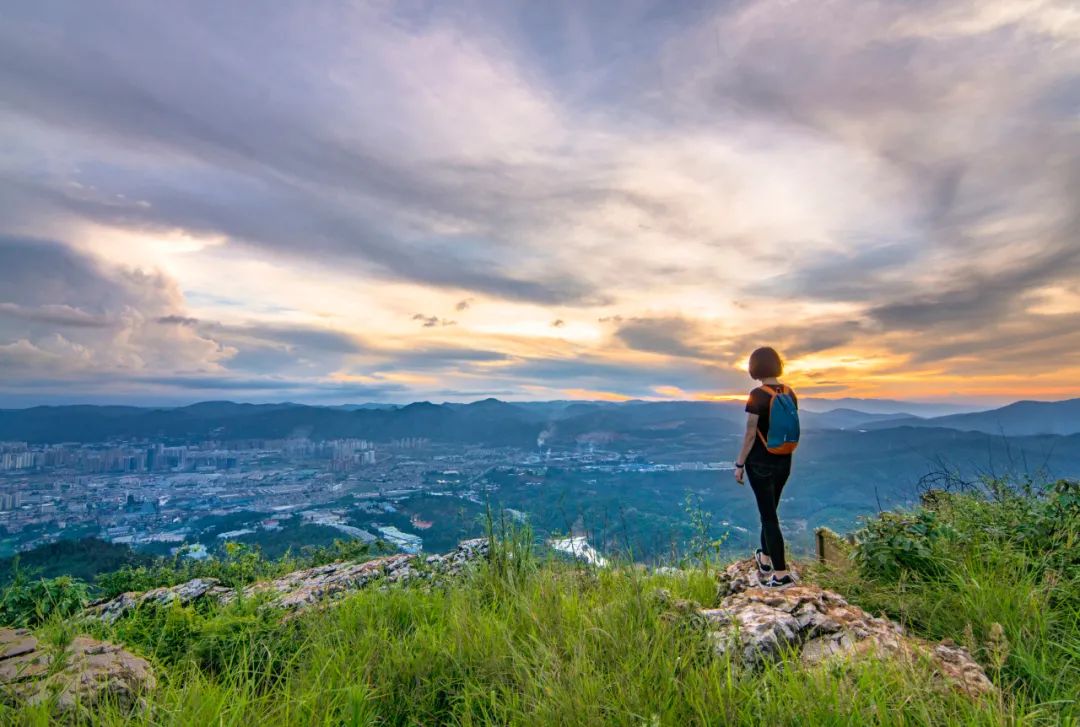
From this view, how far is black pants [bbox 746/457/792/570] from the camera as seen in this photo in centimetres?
508

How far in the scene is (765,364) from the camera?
215 inches

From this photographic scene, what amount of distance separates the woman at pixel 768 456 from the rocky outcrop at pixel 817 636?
3.41ft

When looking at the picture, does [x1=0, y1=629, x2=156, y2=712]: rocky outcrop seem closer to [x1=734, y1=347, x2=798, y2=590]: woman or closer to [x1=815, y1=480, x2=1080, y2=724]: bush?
[x1=815, y1=480, x2=1080, y2=724]: bush

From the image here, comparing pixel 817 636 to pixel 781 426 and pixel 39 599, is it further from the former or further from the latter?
pixel 39 599

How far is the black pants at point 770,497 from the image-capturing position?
508 cm

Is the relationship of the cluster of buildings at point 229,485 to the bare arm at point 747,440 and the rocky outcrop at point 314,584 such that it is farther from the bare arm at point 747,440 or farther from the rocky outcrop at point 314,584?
the bare arm at point 747,440

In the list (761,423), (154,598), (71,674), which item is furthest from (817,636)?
(154,598)

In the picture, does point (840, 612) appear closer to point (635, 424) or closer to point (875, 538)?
point (875, 538)

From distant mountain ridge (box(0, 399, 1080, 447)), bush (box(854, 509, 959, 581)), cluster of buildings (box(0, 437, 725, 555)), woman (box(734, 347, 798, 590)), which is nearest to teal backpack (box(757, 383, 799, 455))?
woman (box(734, 347, 798, 590))

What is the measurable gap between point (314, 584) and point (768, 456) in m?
5.77

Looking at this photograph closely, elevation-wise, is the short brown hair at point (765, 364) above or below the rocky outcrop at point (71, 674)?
above

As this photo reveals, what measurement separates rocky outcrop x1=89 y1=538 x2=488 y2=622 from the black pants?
338 cm

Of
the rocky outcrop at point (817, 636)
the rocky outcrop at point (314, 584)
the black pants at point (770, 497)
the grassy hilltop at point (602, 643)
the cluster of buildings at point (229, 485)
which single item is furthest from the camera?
the cluster of buildings at point (229, 485)

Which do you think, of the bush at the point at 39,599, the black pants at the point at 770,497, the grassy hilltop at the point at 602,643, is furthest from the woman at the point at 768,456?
the bush at the point at 39,599
